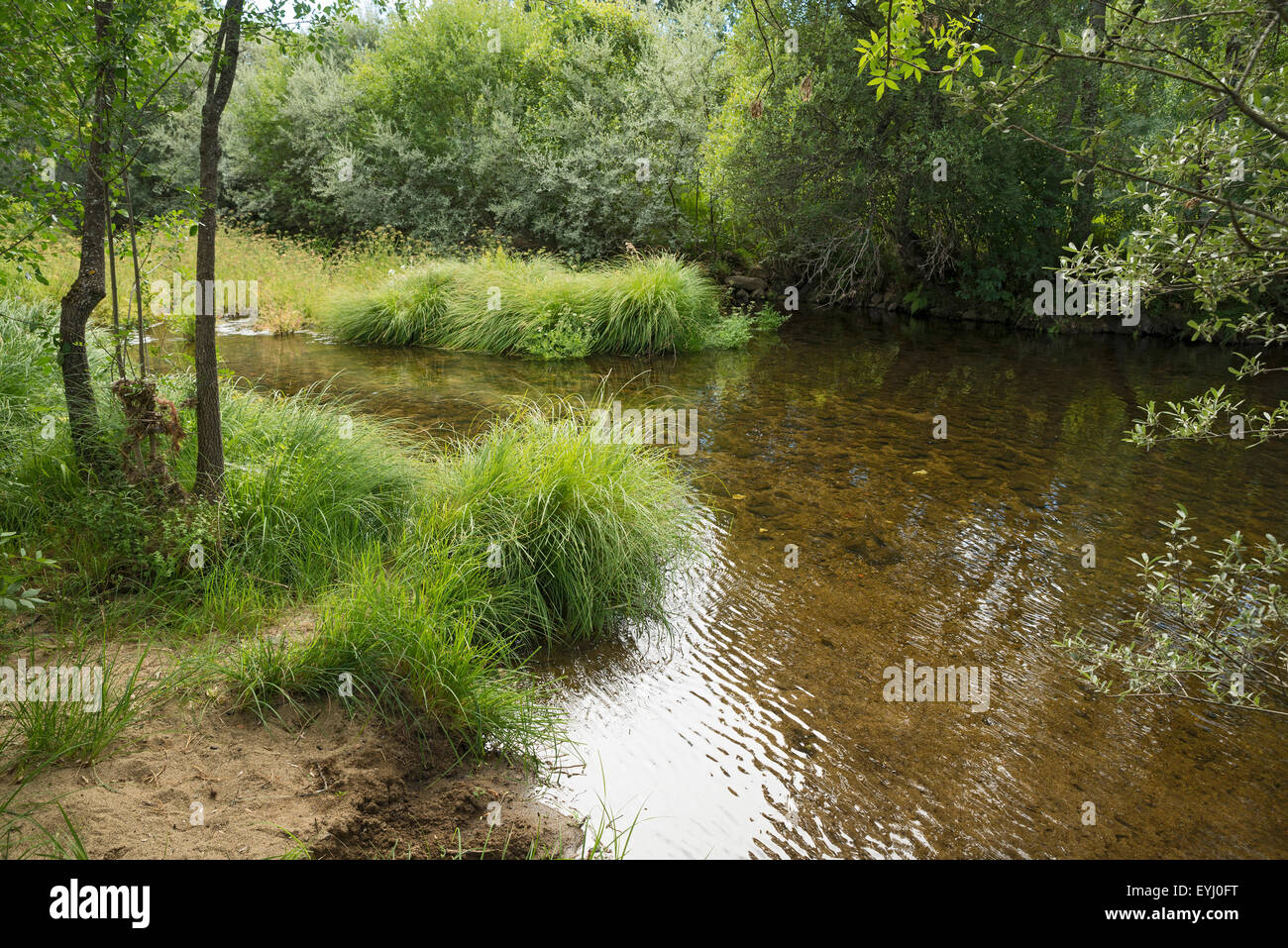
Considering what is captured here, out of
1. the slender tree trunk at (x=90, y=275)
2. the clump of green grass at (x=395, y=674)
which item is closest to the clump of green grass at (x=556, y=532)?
the clump of green grass at (x=395, y=674)

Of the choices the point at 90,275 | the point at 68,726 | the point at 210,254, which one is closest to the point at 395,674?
the point at 68,726

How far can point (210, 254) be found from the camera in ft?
12.2

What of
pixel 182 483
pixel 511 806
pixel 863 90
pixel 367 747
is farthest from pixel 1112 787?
pixel 863 90

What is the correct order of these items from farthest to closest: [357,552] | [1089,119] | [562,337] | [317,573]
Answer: [1089,119], [562,337], [357,552], [317,573]

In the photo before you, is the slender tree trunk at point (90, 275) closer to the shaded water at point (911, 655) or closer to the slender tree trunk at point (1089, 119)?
the shaded water at point (911, 655)

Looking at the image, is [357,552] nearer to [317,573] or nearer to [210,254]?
[317,573]

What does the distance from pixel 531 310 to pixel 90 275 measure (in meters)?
8.35

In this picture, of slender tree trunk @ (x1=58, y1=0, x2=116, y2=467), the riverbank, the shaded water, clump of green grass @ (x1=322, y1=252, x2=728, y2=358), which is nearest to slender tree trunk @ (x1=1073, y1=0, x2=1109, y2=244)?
the shaded water

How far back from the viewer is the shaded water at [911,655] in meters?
2.97

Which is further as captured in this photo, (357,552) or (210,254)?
(357,552)
